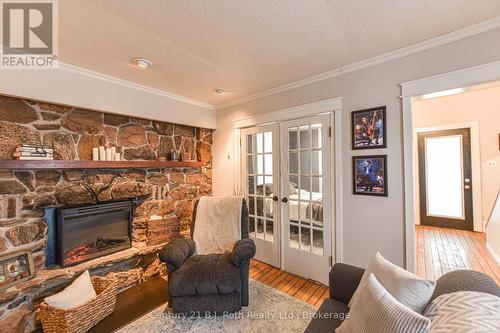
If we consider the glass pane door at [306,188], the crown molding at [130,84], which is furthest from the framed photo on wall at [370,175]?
the crown molding at [130,84]

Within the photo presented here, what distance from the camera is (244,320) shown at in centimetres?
200

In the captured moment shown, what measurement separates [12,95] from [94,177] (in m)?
1.03

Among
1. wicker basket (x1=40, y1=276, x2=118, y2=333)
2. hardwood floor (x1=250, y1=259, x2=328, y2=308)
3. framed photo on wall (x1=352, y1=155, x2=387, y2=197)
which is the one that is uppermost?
framed photo on wall (x1=352, y1=155, x2=387, y2=197)

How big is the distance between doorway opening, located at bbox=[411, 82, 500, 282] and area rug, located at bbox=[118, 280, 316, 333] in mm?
2766

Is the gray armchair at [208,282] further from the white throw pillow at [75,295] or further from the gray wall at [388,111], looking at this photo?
the gray wall at [388,111]

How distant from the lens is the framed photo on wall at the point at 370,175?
2.19m

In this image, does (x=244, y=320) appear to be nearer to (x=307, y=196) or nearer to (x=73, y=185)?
(x=307, y=196)

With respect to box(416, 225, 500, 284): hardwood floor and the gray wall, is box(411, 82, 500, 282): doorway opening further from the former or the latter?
the gray wall

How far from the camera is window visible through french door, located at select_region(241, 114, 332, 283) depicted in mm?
2621

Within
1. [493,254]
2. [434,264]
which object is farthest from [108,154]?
[493,254]

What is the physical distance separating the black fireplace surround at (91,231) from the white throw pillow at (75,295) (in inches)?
13.0

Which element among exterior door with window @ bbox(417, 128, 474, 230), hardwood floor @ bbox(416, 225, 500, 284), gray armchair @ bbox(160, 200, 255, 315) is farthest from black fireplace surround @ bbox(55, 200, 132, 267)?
exterior door with window @ bbox(417, 128, 474, 230)

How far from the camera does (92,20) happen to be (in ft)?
5.18

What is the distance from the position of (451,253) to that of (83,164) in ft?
16.7
